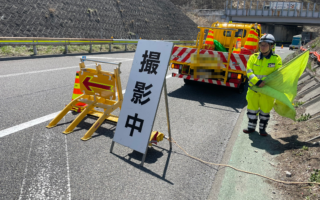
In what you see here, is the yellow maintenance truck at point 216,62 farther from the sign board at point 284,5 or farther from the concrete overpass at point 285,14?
the sign board at point 284,5

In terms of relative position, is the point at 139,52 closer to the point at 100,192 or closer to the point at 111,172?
the point at 111,172

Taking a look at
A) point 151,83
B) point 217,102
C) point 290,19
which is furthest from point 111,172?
point 290,19

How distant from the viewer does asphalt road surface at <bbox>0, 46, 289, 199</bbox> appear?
10.4 feet

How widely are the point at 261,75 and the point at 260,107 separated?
0.64 m

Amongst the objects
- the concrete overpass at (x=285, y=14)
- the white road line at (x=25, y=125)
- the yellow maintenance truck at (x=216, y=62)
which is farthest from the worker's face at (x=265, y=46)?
the concrete overpass at (x=285, y=14)

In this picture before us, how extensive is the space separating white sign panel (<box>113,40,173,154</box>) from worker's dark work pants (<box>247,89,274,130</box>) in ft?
7.34

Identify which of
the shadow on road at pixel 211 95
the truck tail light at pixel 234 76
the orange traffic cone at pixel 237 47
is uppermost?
the orange traffic cone at pixel 237 47

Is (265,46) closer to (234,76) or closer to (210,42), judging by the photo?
(234,76)

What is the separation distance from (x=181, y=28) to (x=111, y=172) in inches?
1597

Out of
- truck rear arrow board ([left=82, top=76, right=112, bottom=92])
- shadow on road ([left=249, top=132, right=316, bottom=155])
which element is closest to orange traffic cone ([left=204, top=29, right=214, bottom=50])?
shadow on road ([left=249, top=132, right=316, bottom=155])

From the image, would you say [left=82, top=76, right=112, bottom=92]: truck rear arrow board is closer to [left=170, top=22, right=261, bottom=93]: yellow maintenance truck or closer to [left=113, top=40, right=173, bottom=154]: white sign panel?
[left=113, top=40, right=173, bottom=154]: white sign panel

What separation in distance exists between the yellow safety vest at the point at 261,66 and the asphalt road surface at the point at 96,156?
4.11ft

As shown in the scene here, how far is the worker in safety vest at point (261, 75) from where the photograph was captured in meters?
4.73

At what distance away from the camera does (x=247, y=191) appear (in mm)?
3252
